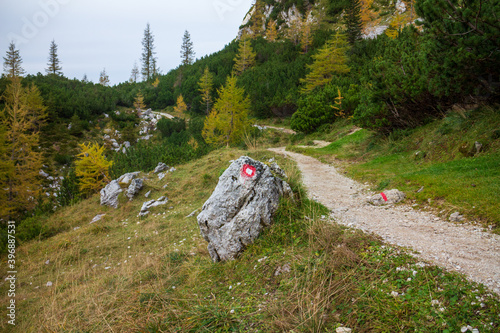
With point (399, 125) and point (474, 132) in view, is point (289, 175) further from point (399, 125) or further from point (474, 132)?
point (399, 125)

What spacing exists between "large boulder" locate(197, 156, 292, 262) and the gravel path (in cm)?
139

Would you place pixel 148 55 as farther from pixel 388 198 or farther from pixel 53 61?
pixel 388 198

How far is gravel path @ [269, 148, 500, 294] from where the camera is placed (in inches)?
107

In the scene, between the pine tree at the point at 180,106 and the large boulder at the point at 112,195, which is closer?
the large boulder at the point at 112,195

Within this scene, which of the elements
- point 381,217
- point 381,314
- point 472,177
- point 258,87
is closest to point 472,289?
point 381,314

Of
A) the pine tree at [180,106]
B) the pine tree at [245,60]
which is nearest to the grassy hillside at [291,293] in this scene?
the pine tree at [245,60]

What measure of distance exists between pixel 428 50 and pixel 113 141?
130ft

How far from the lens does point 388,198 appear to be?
18.9ft

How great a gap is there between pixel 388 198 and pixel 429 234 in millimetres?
2058

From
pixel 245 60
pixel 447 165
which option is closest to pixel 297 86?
pixel 245 60

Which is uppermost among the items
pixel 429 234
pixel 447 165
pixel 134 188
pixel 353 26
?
pixel 353 26

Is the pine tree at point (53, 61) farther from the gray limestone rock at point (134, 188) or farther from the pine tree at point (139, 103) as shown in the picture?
the gray limestone rock at point (134, 188)

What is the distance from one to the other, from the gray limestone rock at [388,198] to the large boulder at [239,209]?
2.35 meters

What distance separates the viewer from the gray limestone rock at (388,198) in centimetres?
568
